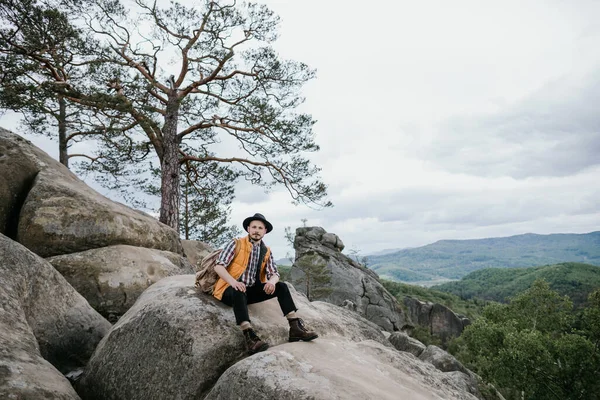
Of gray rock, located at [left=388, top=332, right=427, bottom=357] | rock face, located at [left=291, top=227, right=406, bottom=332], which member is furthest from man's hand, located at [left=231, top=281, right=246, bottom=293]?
rock face, located at [left=291, top=227, right=406, bottom=332]

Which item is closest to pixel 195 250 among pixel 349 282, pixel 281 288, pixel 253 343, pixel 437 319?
pixel 281 288

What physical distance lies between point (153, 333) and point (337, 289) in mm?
34287

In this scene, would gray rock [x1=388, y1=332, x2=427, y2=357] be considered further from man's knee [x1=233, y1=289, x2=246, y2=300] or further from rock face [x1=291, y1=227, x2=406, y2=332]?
man's knee [x1=233, y1=289, x2=246, y2=300]

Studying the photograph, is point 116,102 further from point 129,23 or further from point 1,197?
point 1,197

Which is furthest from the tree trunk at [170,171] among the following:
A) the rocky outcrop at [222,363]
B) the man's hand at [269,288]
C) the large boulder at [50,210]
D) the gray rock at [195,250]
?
the man's hand at [269,288]

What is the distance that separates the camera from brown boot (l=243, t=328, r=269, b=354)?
4.72 meters

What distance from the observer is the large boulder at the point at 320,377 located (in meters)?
3.82

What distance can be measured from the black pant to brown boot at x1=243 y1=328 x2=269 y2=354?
0.55 ft

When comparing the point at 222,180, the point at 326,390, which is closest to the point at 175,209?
the point at 222,180

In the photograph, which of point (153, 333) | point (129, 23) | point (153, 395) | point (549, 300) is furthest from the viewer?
point (549, 300)

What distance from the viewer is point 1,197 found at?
8883 millimetres

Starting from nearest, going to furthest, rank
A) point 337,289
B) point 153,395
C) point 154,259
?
1. point 153,395
2. point 154,259
3. point 337,289

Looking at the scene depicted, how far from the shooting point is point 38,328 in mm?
5707

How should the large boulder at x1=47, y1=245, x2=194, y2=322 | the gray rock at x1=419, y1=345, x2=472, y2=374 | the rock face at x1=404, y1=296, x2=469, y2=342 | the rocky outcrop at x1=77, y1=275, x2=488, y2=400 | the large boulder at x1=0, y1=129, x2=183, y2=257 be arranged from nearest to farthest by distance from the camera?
the rocky outcrop at x1=77, y1=275, x2=488, y2=400 < the large boulder at x1=47, y1=245, x2=194, y2=322 < the large boulder at x1=0, y1=129, x2=183, y2=257 < the gray rock at x1=419, y1=345, x2=472, y2=374 < the rock face at x1=404, y1=296, x2=469, y2=342
